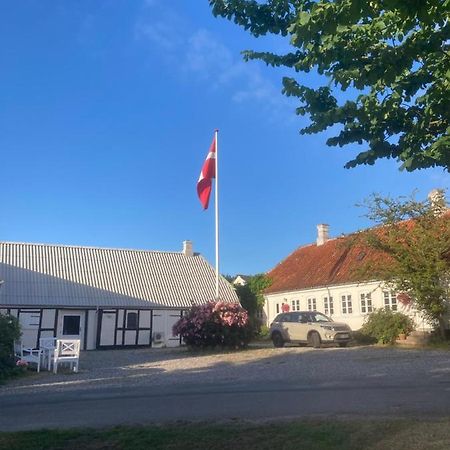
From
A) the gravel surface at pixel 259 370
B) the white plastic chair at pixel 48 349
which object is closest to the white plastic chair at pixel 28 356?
the white plastic chair at pixel 48 349

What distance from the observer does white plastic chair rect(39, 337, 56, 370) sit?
660 inches

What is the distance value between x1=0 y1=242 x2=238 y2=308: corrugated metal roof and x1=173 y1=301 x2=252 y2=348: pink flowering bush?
323 inches

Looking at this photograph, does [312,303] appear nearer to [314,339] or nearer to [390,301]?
[390,301]

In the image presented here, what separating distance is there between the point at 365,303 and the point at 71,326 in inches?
604

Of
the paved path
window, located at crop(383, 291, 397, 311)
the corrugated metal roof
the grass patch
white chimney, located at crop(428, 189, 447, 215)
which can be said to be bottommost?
the grass patch

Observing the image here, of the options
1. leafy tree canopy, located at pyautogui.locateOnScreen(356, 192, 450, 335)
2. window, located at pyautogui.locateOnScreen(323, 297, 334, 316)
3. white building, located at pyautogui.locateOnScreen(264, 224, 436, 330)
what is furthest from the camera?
window, located at pyautogui.locateOnScreen(323, 297, 334, 316)

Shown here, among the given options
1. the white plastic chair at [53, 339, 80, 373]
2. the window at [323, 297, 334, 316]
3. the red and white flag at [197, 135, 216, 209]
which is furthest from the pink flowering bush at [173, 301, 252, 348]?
the window at [323, 297, 334, 316]

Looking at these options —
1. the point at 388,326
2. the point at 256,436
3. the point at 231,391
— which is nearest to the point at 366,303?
the point at 388,326

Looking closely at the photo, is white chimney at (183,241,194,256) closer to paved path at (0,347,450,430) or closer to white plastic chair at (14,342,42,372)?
paved path at (0,347,450,430)

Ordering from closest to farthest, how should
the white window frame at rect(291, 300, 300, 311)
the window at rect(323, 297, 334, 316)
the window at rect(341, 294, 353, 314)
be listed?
the window at rect(341, 294, 353, 314), the window at rect(323, 297, 334, 316), the white window frame at rect(291, 300, 300, 311)

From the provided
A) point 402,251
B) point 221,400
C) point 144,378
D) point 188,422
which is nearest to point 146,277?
point 402,251

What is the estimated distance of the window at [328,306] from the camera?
3108 centimetres

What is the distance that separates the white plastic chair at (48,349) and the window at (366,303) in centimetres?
1646

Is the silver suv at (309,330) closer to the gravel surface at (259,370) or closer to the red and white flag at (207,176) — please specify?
the gravel surface at (259,370)
